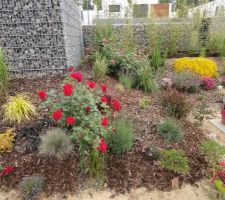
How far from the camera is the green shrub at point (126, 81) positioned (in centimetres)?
428

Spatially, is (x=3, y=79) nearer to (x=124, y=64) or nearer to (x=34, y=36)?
(x=34, y=36)

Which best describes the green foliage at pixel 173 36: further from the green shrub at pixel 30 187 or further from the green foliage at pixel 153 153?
the green shrub at pixel 30 187

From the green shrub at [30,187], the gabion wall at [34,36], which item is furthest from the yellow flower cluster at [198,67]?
the green shrub at [30,187]

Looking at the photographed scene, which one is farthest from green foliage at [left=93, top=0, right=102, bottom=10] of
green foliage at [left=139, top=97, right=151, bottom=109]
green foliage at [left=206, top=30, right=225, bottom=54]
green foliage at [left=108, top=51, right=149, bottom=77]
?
green foliage at [left=139, top=97, right=151, bottom=109]

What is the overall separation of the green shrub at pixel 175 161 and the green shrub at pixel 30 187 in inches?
50.0

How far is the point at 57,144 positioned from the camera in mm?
2152

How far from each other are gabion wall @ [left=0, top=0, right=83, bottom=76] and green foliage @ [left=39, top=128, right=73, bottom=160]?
2.10m

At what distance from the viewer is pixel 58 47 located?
12.8 feet

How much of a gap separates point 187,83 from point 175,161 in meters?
2.76

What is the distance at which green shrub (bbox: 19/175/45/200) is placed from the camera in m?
1.87

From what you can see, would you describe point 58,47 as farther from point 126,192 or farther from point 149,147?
point 126,192

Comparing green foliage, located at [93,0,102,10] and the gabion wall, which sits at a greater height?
green foliage, located at [93,0,102,10]

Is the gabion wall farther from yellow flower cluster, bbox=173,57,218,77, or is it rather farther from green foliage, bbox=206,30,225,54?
green foliage, bbox=206,30,225,54

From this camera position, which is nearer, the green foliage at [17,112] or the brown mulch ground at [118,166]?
the brown mulch ground at [118,166]
